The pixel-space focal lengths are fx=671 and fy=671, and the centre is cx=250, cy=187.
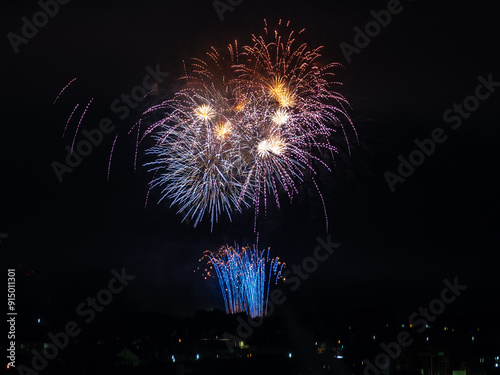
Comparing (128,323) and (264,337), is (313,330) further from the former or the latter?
(128,323)

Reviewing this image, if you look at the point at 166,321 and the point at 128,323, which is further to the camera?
the point at 166,321

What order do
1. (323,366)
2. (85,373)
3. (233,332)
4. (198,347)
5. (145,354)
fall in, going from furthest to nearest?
(233,332)
(198,347)
(145,354)
(323,366)
(85,373)

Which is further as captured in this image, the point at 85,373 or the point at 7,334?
the point at 7,334

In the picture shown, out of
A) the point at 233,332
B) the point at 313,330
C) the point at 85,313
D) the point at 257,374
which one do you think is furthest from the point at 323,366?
the point at 85,313

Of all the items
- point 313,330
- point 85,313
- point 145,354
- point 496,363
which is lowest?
point 496,363

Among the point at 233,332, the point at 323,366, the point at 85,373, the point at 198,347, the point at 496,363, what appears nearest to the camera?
the point at 85,373

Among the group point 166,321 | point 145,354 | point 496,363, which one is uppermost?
point 166,321

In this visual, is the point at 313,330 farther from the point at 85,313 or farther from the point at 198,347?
the point at 85,313

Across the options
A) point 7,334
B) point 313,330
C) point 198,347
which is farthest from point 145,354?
point 313,330

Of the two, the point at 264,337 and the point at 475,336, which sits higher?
the point at 264,337
